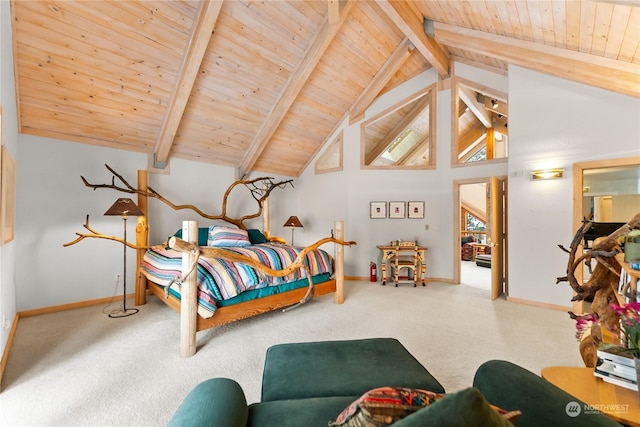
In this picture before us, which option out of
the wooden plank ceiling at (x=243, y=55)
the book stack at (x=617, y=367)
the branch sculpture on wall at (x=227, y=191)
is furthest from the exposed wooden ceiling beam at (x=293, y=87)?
the book stack at (x=617, y=367)

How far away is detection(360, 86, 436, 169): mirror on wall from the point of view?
5.30 meters

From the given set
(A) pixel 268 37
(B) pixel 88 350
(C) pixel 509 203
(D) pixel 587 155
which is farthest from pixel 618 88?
(B) pixel 88 350

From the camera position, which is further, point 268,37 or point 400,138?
point 400,138

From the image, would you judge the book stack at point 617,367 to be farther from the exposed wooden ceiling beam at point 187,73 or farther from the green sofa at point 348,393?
the exposed wooden ceiling beam at point 187,73

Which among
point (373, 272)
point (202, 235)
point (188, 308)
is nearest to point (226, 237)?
point (202, 235)

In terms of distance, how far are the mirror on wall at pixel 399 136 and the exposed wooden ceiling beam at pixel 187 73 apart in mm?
3228

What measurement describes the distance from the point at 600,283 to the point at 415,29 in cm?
364

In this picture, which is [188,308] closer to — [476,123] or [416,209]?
[416,209]

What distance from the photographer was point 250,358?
7.41 ft

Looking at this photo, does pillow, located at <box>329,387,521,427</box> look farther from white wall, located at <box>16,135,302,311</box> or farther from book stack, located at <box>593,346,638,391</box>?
white wall, located at <box>16,135,302,311</box>

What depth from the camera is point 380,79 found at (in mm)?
4812

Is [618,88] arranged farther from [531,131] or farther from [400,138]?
[400,138]

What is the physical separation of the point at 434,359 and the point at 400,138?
15.3 feet

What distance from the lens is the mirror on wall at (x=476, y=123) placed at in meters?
4.79
